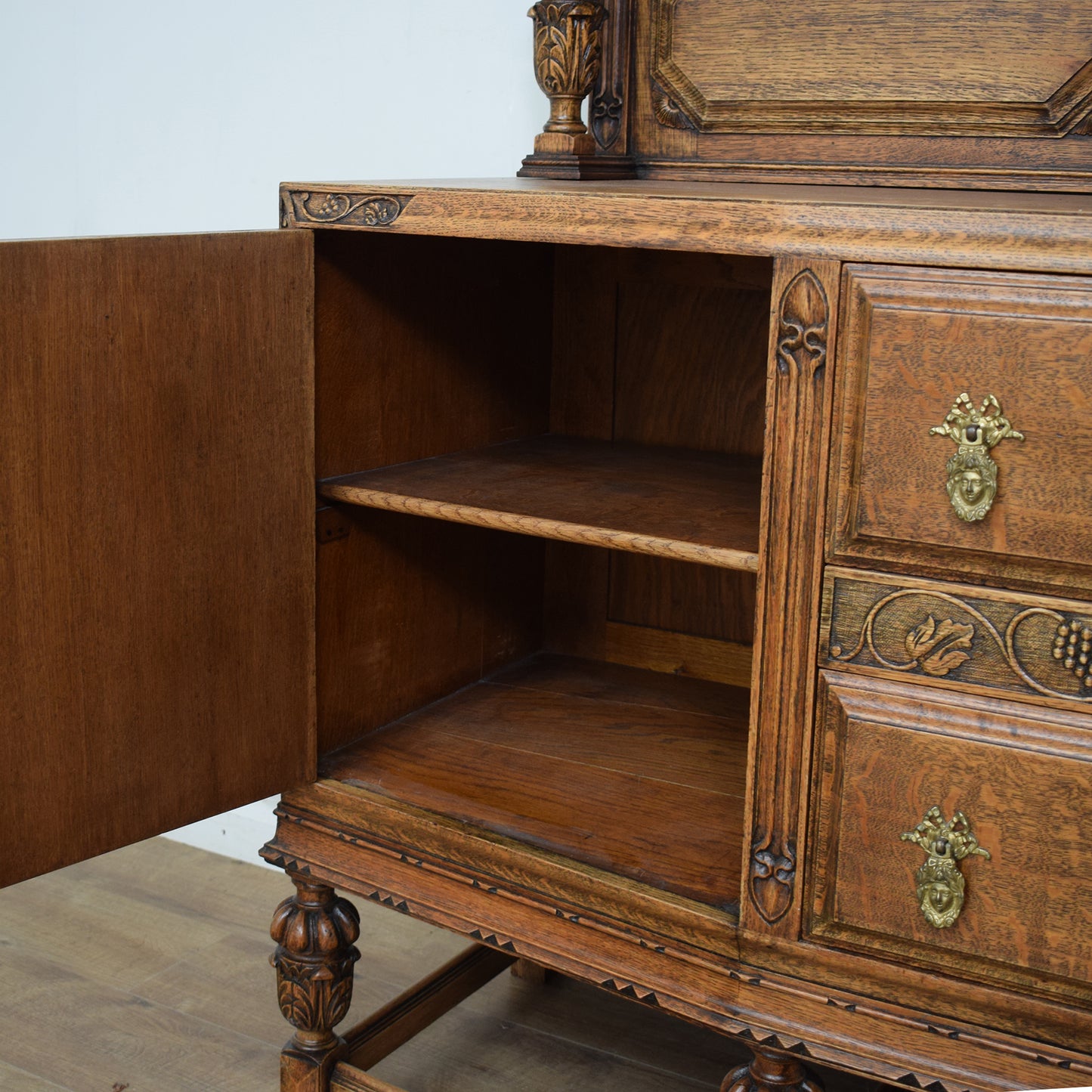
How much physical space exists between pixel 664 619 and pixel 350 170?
36.8 inches

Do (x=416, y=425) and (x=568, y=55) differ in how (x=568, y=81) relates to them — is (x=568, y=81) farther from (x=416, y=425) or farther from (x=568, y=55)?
(x=416, y=425)

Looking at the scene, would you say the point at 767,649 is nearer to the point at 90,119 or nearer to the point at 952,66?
the point at 952,66

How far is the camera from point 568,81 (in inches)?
65.9

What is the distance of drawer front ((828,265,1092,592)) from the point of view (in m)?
1.02

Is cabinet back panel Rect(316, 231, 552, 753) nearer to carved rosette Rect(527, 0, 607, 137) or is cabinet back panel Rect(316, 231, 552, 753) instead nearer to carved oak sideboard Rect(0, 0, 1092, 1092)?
carved oak sideboard Rect(0, 0, 1092, 1092)

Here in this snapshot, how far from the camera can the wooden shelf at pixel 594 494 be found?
4.24ft

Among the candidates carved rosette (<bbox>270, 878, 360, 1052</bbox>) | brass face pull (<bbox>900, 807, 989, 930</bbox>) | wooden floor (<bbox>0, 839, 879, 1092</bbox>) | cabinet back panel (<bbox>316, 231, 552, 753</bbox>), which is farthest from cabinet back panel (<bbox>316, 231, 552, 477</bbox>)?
wooden floor (<bbox>0, 839, 879, 1092</bbox>)

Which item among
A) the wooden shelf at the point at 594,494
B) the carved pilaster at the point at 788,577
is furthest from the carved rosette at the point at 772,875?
the wooden shelf at the point at 594,494

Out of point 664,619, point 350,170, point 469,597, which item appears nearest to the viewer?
point 469,597

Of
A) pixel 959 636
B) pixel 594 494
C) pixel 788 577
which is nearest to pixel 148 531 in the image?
pixel 594 494

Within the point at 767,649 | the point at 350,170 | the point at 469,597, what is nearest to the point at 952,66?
the point at 767,649

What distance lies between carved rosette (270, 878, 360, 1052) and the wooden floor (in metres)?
0.33

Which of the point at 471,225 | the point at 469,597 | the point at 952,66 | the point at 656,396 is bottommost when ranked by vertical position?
the point at 469,597

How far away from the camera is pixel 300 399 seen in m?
1.42
